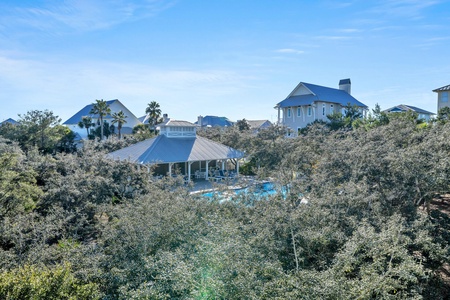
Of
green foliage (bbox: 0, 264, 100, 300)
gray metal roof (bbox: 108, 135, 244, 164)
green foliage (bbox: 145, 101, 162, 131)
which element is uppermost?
green foliage (bbox: 145, 101, 162, 131)

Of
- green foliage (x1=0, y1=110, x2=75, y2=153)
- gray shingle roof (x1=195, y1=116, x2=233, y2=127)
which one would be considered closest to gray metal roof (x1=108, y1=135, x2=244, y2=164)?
green foliage (x1=0, y1=110, x2=75, y2=153)

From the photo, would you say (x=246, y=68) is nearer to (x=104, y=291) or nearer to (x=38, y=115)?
(x=104, y=291)

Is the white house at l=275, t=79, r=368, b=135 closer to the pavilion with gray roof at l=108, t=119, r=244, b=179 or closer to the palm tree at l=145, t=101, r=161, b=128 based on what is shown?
the pavilion with gray roof at l=108, t=119, r=244, b=179

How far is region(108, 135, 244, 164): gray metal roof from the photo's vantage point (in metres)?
25.5

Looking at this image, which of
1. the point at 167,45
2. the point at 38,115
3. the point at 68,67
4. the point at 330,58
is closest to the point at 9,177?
the point at 68,67

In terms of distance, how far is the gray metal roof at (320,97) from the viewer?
40.7 m

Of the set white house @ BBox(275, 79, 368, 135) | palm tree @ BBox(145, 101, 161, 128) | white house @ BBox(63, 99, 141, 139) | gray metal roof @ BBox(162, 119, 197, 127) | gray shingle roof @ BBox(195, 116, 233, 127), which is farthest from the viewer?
gray shingle roof @ BBox(195, 116, 233, 127)

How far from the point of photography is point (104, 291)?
25.0ft

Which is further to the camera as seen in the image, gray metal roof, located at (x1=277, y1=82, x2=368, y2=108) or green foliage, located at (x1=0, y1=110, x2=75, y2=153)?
gray metal roof, located at (x1=277, y1=82, x2=368, y2=108)

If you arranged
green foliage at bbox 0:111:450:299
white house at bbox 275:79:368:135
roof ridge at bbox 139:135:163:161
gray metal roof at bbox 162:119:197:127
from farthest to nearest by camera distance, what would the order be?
white house at bbox 275:79:368:135 < gray metal roof at bbox 162:119:197:127 < roof ridge at bbox 139:135:163:161 < green foliage at bbox 0:111:450:299

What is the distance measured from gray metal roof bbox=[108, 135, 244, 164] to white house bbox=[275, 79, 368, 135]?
13448mm

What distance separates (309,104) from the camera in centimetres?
3975

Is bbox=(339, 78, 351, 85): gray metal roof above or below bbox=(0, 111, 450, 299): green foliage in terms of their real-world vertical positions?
above

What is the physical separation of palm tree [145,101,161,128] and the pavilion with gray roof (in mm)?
13382
